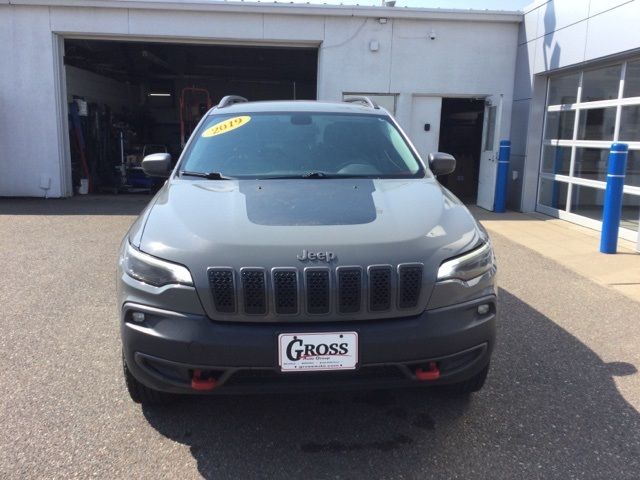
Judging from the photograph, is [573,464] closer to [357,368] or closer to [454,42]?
[357,368]

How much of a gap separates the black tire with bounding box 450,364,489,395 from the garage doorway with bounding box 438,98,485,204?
10.3m

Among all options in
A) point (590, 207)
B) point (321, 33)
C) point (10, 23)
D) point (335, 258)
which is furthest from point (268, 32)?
point (335, 258)

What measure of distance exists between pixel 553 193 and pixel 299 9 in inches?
248

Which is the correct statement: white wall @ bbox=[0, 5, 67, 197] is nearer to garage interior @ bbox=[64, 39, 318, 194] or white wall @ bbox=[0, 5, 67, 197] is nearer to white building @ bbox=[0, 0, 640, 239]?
white building @ bbox=[0, 0, 640, 239]

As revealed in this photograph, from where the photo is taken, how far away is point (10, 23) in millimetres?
11594

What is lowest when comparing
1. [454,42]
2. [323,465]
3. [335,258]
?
[323,465]

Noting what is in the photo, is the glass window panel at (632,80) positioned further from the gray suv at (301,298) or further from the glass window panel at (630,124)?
the gray suv at (301,298)

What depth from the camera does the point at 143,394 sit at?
292 cm

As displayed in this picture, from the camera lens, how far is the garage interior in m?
15.0

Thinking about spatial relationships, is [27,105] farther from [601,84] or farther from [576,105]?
[601,84]

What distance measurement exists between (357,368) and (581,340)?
2.50 meters

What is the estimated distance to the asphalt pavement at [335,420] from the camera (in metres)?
2.59

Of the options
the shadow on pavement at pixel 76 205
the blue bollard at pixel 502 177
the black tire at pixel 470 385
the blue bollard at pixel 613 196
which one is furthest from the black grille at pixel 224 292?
the blue bollard at pixel 502 177

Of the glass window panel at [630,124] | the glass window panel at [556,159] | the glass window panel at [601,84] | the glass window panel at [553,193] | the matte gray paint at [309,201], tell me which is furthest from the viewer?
the glass window panel at [553,193]
